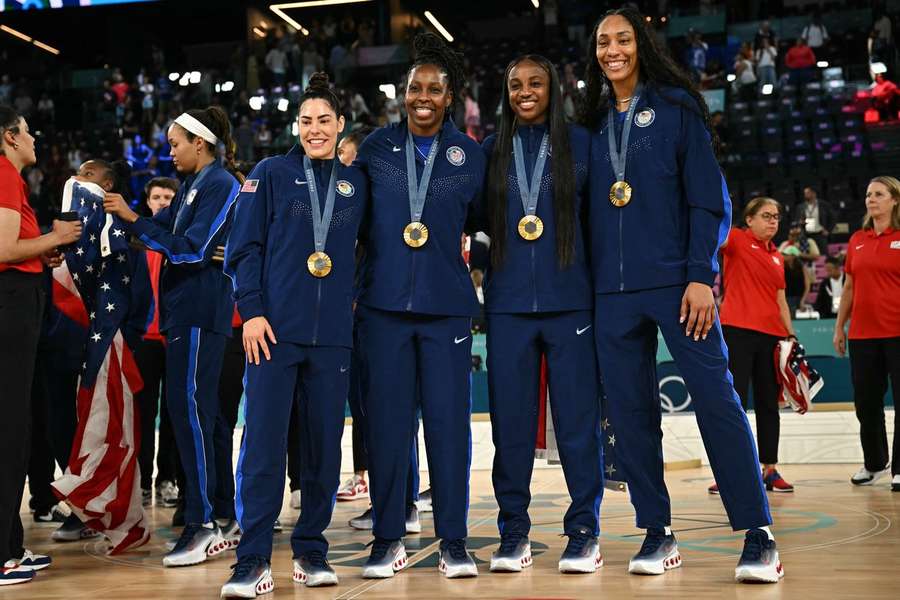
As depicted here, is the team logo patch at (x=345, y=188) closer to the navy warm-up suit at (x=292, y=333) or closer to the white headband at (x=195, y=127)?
the navy warm-up suit at (x=292, y=333)

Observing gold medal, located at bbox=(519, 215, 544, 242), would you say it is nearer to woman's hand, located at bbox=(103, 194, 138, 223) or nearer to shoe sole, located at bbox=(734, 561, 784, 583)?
shoe sole, located at bbox=(734, 561, 784, 583)

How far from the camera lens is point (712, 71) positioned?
720 inches

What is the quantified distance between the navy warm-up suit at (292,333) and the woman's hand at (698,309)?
1.24 m

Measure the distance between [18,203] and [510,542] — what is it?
7.63 feet

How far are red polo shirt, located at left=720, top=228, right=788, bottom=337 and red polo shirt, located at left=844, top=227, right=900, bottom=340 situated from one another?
514 millimetres

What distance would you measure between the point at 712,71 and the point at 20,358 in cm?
1651

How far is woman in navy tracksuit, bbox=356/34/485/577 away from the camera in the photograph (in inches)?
145

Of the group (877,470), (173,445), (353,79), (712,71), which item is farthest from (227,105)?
(877,470)

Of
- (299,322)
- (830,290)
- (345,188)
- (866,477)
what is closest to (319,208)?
A: (345,188)

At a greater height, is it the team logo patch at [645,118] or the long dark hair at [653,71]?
the long dark hair at [653,71]

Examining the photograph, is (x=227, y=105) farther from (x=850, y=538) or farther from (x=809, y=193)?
(x=850, y=538)

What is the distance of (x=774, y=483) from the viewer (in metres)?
6.18

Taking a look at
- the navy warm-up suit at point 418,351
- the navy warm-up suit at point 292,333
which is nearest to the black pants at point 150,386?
the navy warm-up suit at point 292,333

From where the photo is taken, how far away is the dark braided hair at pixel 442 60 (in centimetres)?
389
